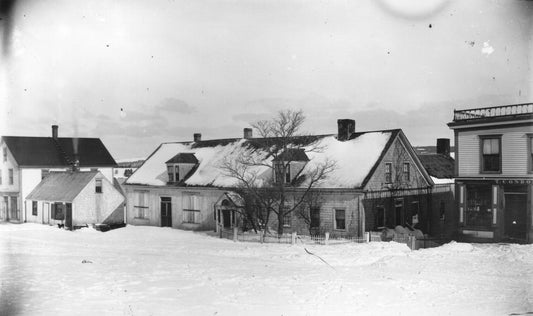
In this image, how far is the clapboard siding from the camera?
23.0 meters

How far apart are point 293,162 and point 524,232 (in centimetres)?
1184

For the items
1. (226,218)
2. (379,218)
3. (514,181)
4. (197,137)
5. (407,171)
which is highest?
(197,137)

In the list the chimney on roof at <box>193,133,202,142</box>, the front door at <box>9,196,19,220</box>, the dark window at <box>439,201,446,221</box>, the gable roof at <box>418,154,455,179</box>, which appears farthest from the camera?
the front door at <box>9,196,19,220</box>

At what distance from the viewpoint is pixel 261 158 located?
30.7 meters

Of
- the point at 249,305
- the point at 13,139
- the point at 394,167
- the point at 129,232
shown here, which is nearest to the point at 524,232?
the point at 394,167

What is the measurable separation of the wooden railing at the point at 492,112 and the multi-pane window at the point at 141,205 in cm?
2068

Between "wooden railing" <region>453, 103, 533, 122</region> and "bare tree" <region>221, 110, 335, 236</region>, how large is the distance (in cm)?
683

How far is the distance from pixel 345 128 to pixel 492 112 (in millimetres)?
8479

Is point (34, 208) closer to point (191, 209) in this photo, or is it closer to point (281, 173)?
point (191, 209)

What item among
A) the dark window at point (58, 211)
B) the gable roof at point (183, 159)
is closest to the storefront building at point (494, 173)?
the gable roof at point (183, 159)

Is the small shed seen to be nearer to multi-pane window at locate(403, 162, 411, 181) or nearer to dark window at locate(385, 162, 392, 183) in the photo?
dark window at locate(385, 162, 392, 183)

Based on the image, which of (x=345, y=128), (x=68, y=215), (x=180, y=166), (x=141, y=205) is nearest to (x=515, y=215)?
(x=345, y=128)

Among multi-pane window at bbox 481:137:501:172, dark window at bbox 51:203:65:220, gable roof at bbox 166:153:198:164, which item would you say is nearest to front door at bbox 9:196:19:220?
dark window at bbox 51:203:65:220

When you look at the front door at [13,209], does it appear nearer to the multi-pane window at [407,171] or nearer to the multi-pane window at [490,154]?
the multi-pane window at [407,171]
